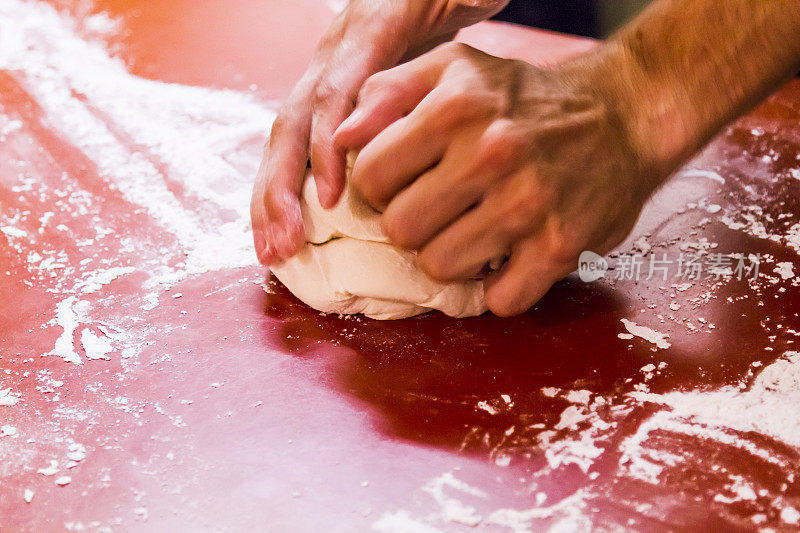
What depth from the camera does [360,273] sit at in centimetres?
118

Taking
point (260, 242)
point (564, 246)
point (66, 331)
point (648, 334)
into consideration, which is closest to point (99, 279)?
point (66, 331)

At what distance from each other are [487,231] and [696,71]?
39cm

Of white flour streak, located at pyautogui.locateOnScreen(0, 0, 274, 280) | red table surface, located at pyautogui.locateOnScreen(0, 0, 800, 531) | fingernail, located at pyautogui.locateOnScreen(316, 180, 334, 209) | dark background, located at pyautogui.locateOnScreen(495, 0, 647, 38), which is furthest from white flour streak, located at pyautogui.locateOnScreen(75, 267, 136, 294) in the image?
dark background, located at pyautogui.locateOnScreen(495, 0, 647, 38)

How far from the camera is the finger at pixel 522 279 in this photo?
1.08 metres

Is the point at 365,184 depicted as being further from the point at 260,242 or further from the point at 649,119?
the point at 649,119

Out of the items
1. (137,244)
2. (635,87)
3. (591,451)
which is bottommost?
(591,451)

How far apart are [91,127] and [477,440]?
1.30m

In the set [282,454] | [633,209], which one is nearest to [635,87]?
[633,209]

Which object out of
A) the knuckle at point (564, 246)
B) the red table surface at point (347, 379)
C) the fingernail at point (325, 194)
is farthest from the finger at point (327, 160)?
the knuckle at point (564, 246)

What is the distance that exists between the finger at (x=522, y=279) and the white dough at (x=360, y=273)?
0.19 ft

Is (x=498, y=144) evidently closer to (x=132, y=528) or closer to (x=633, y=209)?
(x=633, y=209)

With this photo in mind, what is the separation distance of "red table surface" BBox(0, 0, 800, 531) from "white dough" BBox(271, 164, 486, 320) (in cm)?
4

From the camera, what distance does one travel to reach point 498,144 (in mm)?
1001

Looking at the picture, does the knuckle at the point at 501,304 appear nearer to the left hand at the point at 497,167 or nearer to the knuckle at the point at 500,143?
the left hand at the point at 497,167
